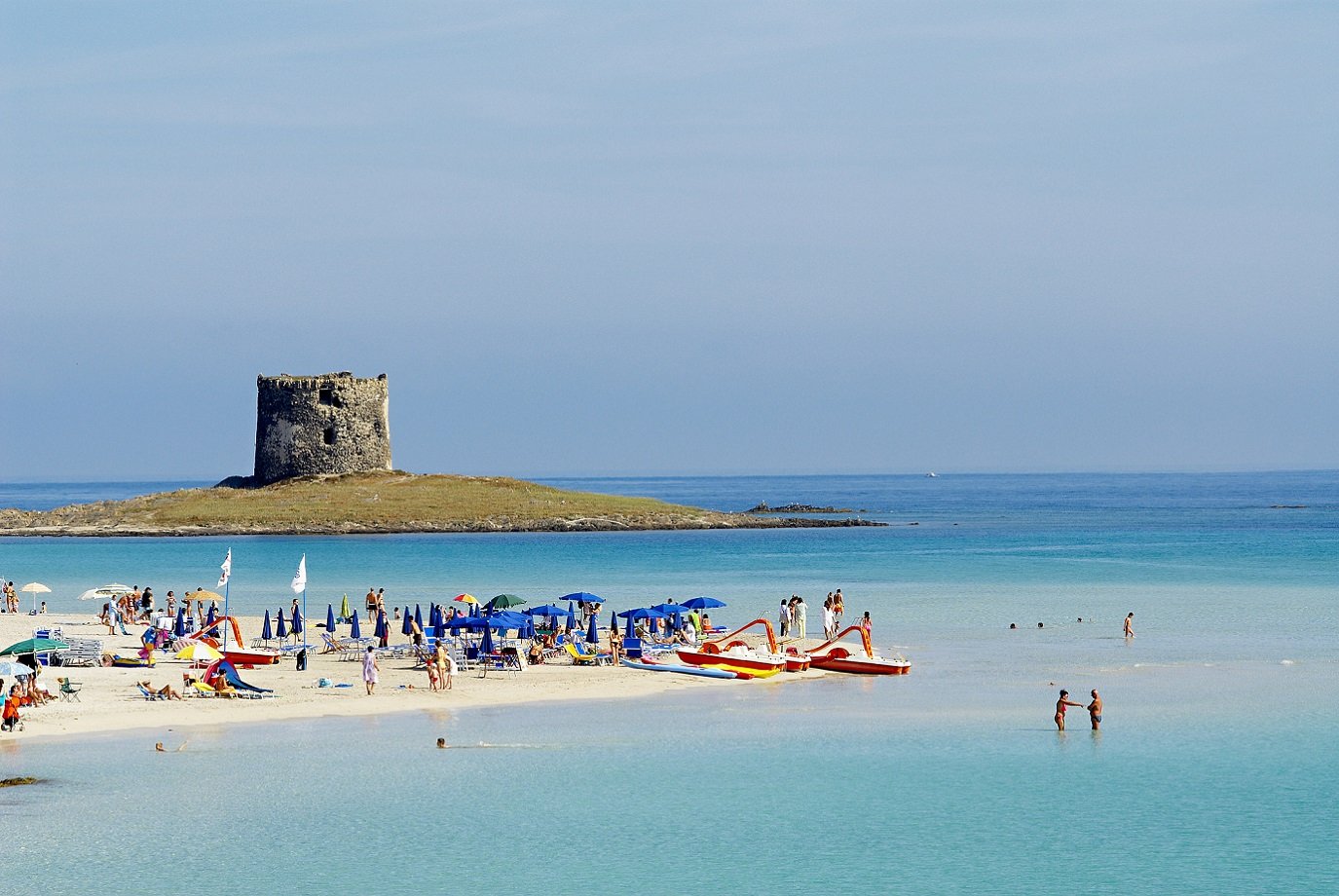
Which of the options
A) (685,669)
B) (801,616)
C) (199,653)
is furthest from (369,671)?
(801,616)

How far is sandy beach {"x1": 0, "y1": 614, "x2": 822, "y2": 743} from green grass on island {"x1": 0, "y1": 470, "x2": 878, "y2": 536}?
186 feet

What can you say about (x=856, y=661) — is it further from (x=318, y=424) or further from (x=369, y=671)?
(x=318, y=424)

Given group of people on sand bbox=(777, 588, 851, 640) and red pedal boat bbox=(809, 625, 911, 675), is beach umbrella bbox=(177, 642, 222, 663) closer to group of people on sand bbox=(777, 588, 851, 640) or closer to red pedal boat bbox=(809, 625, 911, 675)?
red pedal boat bbox=(809, 625, 911, 675)

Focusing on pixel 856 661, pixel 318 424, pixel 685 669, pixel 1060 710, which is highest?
pixel 318 424

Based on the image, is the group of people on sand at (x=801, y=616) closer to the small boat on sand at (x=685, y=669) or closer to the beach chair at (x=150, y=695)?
the small boat on sand at (x=685, y=669)

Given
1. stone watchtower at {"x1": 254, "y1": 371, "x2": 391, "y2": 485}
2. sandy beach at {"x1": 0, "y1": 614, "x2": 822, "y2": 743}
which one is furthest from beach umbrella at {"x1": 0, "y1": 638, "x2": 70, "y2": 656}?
stone watchtower at {"x1": 254, "y1": 371, "x2": 391, "y2": 485}

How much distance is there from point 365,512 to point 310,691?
65.9 m

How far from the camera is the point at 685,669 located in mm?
35375

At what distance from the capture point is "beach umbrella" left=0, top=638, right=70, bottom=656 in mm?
30859

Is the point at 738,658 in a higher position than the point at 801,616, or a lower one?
lower

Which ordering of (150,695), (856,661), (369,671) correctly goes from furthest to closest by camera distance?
1. (856,661)
2. (369,671)
3. (150,695)

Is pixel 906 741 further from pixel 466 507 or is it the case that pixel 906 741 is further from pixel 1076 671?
pixel 466 507

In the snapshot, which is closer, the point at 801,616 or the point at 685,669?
the point at 685,669

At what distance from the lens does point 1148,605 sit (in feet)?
168
